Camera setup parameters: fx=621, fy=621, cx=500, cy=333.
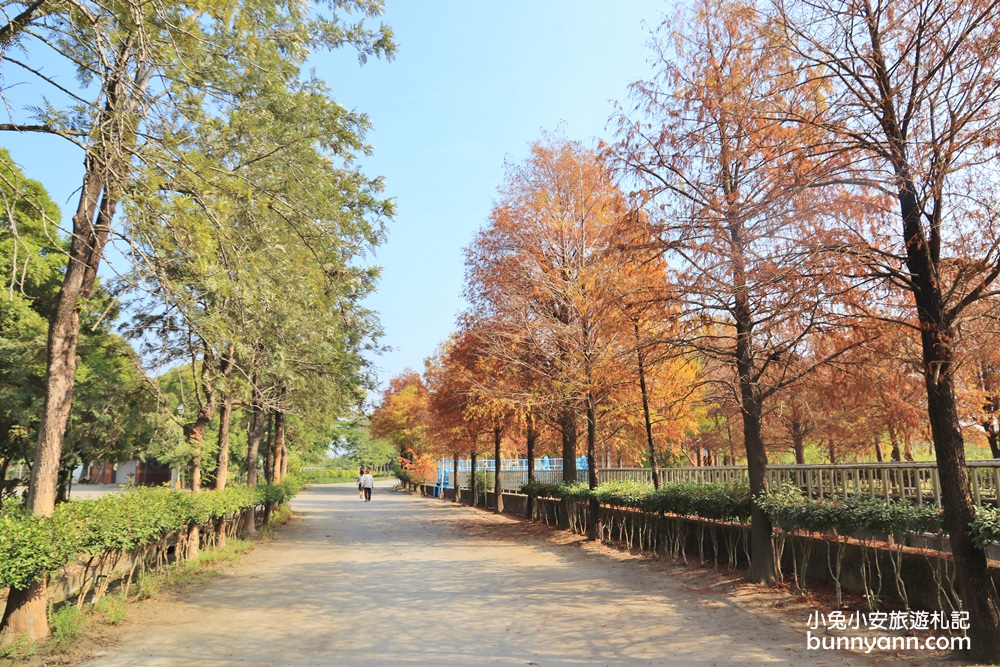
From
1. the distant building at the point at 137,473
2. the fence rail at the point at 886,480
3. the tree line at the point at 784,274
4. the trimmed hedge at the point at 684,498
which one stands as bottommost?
the distant building at the point at 137,473

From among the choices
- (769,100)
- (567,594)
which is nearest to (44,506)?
(567,594)

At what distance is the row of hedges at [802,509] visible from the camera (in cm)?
655

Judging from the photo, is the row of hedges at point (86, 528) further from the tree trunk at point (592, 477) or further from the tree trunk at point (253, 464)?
the tree trunk at point (592, 477)

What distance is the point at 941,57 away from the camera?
6363 millimetres

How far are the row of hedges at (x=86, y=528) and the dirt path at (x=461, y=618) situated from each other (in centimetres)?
101

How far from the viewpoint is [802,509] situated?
8289 mm

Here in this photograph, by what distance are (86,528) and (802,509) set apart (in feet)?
28.4

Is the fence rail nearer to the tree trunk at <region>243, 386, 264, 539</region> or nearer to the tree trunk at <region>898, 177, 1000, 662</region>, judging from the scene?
the tree trunk at <region>898, 177, 1000, 662</region>

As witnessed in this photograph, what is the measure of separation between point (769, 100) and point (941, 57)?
5.49 feet

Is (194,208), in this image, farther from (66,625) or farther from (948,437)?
(948,437)

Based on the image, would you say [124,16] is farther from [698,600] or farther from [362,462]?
[362,462]

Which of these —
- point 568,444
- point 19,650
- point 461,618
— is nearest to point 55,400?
point 19,650

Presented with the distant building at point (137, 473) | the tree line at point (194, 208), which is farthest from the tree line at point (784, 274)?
the distant building at point (137, 473)

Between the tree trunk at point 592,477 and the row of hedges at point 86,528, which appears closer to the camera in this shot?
the row of hedges at point 86,528
